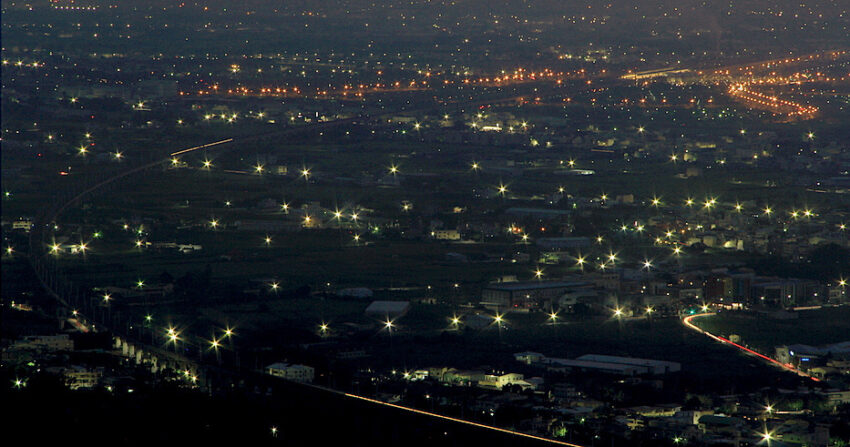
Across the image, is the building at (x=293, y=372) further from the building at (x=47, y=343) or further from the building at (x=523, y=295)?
the building at (x=523, y=295)

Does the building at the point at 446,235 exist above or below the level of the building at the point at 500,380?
above

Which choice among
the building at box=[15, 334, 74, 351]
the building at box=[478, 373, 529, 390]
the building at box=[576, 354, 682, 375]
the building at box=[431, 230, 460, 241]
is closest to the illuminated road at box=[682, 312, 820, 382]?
the building at box=[576, 354, 682, 375]

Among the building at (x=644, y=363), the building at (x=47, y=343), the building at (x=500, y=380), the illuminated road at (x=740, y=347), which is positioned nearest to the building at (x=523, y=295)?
the illuminated road at (x=740, y=347)

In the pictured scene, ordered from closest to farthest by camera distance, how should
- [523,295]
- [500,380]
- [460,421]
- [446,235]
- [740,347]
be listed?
1. [460,421]
2. [500,380]
3. [740,347]
4. [523,295]
5. [446,235]

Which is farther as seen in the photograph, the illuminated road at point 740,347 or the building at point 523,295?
the building at point 523,295

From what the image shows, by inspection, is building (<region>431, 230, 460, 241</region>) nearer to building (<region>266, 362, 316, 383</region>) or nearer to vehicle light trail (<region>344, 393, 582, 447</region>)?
building (<region>266, 362, 316, 383</region>)

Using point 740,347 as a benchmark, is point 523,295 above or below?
above

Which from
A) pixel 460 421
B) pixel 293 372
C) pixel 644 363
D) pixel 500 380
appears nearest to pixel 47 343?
pixel 293 372

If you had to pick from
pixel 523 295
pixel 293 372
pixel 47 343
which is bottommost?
pixel 293 372

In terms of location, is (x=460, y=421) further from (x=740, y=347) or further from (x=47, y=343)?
(x=47, y=343)
